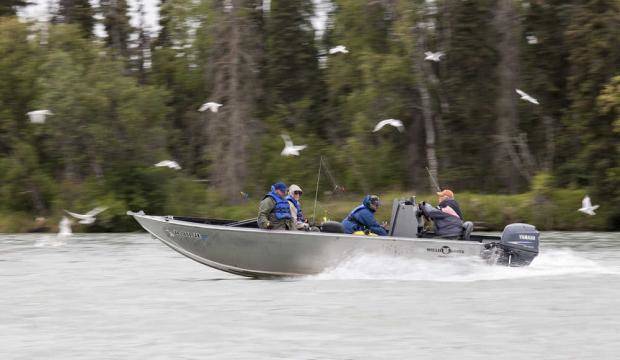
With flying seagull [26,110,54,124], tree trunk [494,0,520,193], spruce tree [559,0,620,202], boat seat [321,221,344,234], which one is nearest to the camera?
boat seat [321,221,344,234]

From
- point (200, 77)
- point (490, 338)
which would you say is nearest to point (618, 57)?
point (200, 77)

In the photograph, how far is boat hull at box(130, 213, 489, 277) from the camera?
17.4 metres

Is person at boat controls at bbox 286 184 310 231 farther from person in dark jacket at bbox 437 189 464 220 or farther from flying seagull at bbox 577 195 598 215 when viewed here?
flying seagull at bbox 577 195 598 215

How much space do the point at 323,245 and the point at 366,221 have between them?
897 millimetres

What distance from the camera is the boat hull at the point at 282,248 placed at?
17438 millimetres

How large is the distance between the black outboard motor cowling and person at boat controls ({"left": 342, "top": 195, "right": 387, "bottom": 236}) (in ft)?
6.67

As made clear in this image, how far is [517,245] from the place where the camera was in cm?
1783

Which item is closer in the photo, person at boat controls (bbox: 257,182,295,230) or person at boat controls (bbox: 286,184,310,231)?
person at boat controls (bbox: 257,182,295,230)

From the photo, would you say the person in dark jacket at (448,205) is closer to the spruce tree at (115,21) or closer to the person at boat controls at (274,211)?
the person at boat controls at (274,211)

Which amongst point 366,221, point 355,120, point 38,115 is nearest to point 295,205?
point 366,221

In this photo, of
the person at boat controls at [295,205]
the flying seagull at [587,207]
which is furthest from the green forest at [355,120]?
the person at boat controls at [295,205]

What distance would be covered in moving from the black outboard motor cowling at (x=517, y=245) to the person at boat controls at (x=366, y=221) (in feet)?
6.67

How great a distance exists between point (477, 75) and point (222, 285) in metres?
28.5

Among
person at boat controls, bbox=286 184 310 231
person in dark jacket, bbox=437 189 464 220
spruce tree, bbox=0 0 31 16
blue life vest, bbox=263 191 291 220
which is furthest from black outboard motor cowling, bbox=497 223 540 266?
spruce tree, bbox=0 0 31 16
